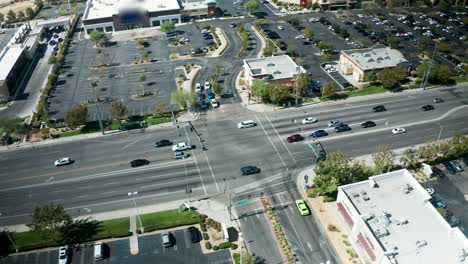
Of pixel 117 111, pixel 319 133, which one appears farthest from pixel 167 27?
pixel 319 133

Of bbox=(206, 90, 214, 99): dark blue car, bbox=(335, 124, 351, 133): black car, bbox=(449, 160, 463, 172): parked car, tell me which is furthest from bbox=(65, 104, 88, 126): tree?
bbox=(449, 160, 463, 172): parked car

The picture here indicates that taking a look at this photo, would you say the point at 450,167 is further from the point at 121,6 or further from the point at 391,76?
the point at 121,6

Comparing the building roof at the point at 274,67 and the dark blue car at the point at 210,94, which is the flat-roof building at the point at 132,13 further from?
the dark blue car at the point at 210,94

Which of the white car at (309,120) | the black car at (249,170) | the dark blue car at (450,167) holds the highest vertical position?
the white car at (309,120)

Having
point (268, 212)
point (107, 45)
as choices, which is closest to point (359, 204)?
point (268, 212)

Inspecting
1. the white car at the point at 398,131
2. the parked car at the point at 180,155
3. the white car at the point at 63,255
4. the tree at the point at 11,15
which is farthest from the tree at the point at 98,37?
the white car at the point at 398,131

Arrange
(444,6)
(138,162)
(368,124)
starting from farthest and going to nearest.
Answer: (444,6) < (368,124) < (138,162)

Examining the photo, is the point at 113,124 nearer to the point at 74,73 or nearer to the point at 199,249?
the point at 74,73
